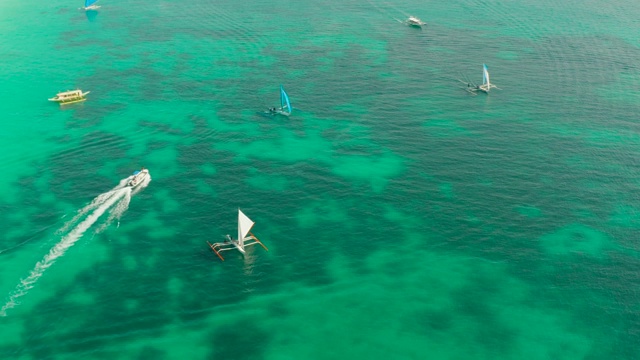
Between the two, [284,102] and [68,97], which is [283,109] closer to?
[284,102]

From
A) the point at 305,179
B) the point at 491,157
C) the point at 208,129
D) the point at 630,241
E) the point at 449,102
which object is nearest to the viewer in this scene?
the point at 630,241

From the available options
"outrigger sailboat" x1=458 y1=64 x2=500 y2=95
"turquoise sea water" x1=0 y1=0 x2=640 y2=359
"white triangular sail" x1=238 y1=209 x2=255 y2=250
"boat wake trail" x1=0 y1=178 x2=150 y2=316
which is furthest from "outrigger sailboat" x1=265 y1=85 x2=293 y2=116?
"white triangular sail" x1=238 y1=209 x2=255 y2=250

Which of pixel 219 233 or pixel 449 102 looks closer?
pixel 219 233

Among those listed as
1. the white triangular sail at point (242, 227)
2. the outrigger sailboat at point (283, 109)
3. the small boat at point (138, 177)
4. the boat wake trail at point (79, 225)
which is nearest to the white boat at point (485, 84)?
the outrigger sailboat at point (283, 109)

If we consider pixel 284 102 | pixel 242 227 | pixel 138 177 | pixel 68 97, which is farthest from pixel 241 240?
pixel 68 97

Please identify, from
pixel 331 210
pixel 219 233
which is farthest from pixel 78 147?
pixel 331 210

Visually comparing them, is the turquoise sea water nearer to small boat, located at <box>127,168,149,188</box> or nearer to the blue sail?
small boat, located at <box>127,168,149,188</box>

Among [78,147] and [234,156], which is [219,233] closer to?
[234,156]
